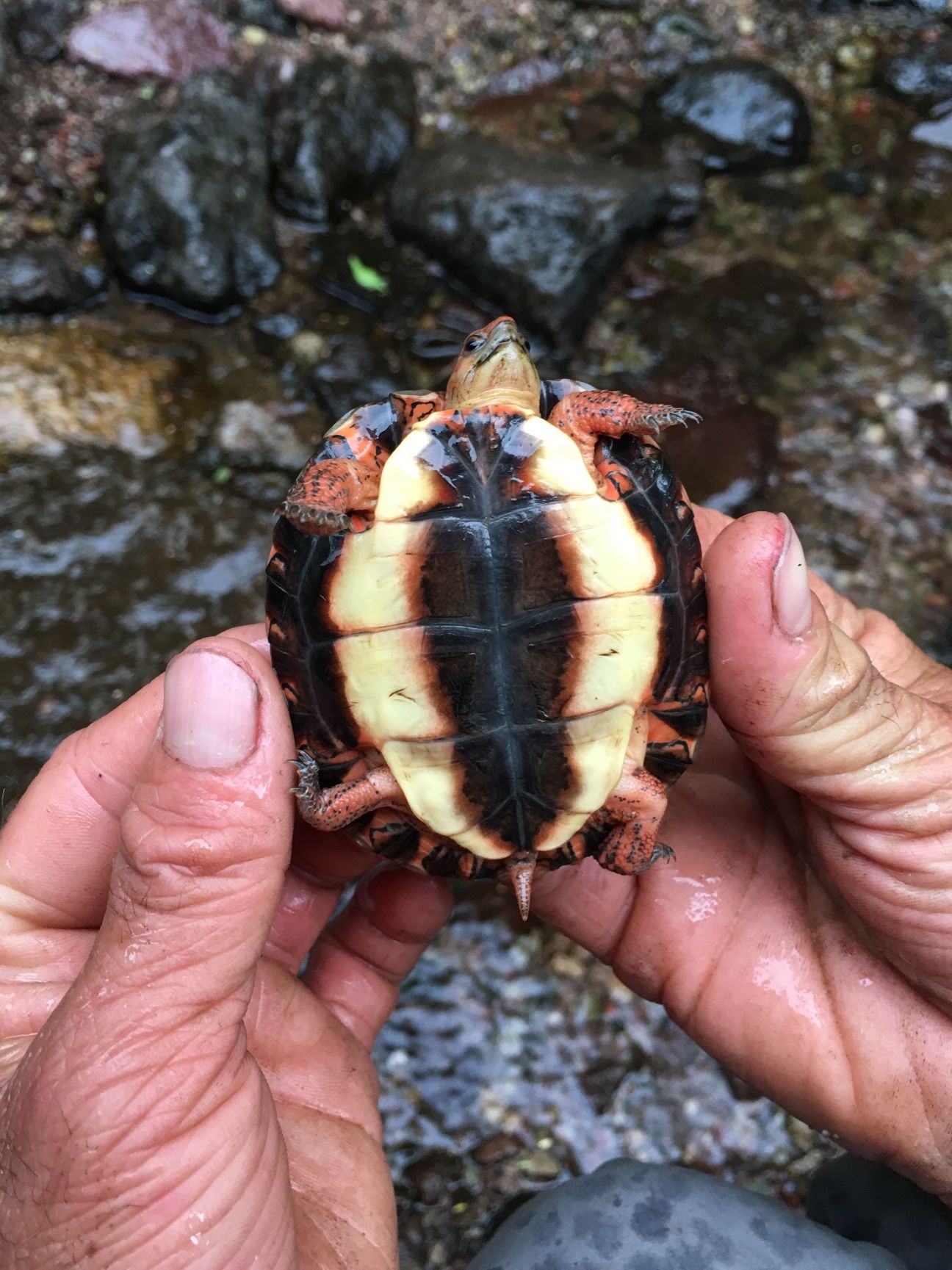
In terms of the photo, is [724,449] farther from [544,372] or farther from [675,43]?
[675,43]

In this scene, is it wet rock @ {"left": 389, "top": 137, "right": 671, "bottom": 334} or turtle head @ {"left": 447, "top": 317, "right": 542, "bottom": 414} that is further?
wet rock @ {"left": 389, "top": 137, "right": 671, "bottom": 334}

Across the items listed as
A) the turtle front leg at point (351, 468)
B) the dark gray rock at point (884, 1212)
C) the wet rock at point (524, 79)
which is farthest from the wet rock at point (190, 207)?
the dark gray rock at point (884, 1212)

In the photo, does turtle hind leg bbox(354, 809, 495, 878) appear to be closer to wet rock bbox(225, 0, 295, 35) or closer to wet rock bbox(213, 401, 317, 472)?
wet rock bbox(213, 401, 317, 472)

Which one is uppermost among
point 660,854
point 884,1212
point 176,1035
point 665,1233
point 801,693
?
point 801,693

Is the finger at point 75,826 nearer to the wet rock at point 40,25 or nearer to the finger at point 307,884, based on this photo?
the finger at point 307,884

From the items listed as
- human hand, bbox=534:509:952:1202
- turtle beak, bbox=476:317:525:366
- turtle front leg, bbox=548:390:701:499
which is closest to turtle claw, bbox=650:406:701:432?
turtle front leg, bbox=548:390:701:499

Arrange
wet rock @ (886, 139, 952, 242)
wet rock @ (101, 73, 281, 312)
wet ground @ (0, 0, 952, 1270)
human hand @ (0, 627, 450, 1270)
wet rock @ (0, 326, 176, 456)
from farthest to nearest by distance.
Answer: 1. wet rock @ (886, 139, 952, 242)
2. wet rock @ (101, 73, 281, 312)
3. wet rock @ (0, 326, 176, 456)
4. wet ground @ (0, 0, 952, 1270)
5. human hand @ (0, 627, 450, 1270)

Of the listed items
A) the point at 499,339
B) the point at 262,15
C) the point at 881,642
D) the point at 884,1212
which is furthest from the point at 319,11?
the point at 884,1212
